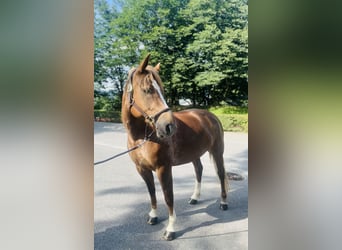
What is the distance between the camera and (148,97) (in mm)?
1470

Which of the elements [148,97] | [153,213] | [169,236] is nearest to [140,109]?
[148,97]

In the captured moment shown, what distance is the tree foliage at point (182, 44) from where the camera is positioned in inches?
57.6

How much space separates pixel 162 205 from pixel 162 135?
43 centimetres

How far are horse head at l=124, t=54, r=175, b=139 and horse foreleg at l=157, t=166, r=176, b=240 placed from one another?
9.6 inches

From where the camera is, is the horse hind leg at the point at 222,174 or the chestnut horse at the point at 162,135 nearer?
the chestnut horse at the point at 162,135

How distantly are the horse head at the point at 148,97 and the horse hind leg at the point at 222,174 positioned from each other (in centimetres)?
37

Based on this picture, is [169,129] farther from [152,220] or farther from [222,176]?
[152,220]

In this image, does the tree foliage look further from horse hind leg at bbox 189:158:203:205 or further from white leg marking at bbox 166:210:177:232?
white leg marking at bbox 166:210:177:232

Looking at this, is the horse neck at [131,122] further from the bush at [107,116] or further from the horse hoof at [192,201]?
the horse hoof at [192,201]

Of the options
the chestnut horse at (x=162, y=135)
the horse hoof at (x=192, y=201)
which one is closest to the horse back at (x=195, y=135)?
the chestnut horse at (x=162, y=135)
